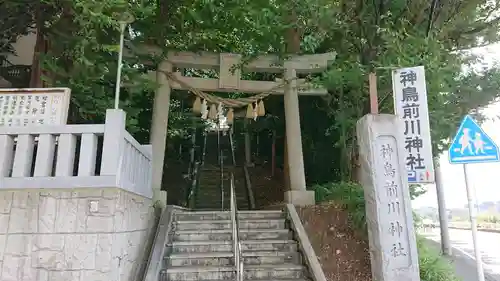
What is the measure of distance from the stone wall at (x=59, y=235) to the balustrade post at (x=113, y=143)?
28 cm

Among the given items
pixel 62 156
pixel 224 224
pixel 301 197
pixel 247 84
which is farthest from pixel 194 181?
pixel 62 156

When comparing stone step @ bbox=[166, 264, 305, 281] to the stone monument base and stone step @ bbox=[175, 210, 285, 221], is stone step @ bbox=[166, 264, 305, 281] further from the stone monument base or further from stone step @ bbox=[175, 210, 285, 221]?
the stone monument base

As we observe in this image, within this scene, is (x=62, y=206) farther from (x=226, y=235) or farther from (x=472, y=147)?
(x=472, y=147)

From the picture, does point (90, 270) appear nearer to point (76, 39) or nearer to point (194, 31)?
point (76, 39)

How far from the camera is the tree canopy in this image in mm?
5516

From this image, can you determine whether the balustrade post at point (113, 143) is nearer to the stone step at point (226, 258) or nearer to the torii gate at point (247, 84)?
the stone step at point (226, 258)

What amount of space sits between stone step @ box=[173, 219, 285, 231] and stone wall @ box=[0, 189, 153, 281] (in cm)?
246

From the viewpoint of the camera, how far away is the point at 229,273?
5574 mm

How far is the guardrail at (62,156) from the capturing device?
422cm

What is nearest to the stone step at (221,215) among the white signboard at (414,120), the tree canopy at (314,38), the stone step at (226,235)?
the stone step at (226,235)

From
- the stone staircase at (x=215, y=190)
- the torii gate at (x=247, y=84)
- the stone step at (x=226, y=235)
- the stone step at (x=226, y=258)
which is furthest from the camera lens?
the stone staircase at (x=215, y=190)

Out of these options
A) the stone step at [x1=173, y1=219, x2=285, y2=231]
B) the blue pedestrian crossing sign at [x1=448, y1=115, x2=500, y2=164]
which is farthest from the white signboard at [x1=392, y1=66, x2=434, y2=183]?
the stone step at [x1=173, y1=219, x2=285, y2=231]

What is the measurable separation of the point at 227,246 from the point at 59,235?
9.30 ft

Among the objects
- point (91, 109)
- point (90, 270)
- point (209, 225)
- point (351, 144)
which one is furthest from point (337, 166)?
point (90, 270)
